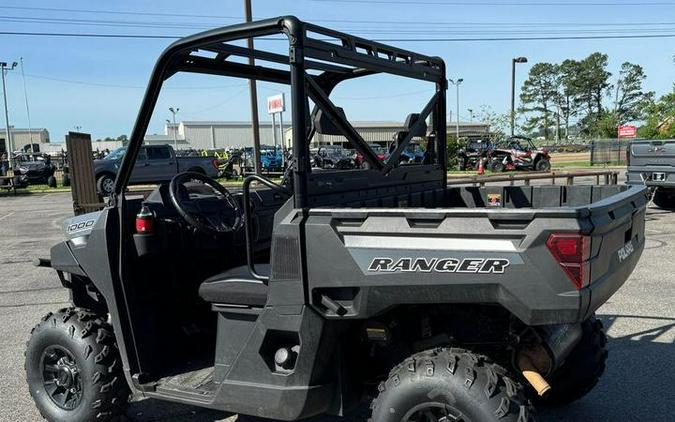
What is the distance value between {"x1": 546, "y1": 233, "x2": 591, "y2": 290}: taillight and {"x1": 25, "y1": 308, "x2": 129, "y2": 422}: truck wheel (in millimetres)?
2520

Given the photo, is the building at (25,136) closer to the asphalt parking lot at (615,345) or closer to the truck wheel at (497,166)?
the truck wheel at (497,166)

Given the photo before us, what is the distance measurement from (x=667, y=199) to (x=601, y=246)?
501 inches

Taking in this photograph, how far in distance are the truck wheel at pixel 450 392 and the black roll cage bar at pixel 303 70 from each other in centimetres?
90

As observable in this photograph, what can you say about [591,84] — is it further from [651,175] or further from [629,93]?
[651,175]

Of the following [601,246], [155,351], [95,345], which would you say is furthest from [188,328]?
[601,246]

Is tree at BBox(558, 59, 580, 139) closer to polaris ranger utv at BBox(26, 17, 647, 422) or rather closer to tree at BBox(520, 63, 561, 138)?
tree at BBox(520, 63, 561, 138)

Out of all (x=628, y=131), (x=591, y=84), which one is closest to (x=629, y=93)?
(x=591, y=84)

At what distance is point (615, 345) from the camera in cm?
494

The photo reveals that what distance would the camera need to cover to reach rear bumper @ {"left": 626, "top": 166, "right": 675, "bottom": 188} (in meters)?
11.9

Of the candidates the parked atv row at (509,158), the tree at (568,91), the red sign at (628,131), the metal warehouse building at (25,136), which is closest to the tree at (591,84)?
the tree at (568,91)

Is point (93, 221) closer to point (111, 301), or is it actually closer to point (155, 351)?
point (111, 301)

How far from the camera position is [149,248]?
3.42 metres

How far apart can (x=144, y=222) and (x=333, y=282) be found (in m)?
1.33

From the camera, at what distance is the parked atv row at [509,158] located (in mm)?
29828
